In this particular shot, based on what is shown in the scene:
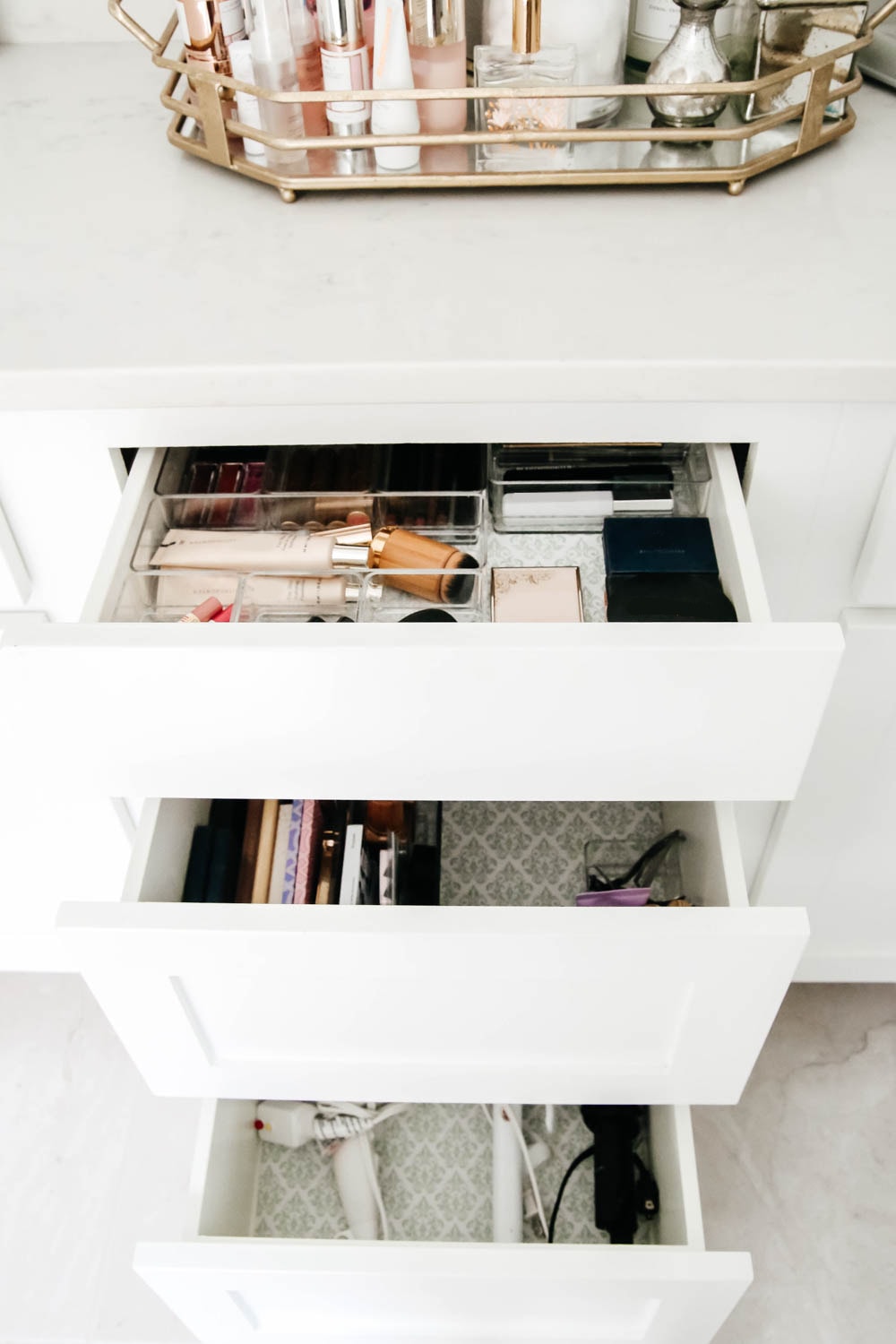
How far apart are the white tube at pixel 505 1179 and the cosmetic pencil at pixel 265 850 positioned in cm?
30

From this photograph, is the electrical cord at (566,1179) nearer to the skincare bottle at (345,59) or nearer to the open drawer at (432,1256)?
the open drawer at (432,1256)

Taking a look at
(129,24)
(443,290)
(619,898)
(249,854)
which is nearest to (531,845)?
(619,898)

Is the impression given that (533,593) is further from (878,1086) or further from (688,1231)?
(878,1086)

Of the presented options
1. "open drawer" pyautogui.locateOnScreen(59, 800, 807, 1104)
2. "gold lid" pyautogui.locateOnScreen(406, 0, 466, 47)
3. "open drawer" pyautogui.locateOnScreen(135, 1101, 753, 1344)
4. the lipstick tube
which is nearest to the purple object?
"open drawer" pyautogui.locateOnScreen(59, 800, 807, 1104)

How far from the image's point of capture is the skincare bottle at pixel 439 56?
0.73 meters

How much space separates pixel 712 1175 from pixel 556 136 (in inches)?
37.7

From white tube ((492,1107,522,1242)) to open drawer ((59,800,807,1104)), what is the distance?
0.17 meters

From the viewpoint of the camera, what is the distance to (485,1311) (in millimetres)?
751

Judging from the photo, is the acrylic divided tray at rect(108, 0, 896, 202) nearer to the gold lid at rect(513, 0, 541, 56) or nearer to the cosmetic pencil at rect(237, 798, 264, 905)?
the gold lid at rect(513, 0, 541, 56)

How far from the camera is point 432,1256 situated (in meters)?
0.68

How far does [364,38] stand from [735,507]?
Answer: 424 millimetres

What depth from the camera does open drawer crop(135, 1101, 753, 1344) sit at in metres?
0.68

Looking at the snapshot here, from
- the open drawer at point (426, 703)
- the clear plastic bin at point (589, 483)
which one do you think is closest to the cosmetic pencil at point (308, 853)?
the open drawer at point (426, 703)

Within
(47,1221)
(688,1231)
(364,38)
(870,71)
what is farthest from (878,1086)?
(364,38)
